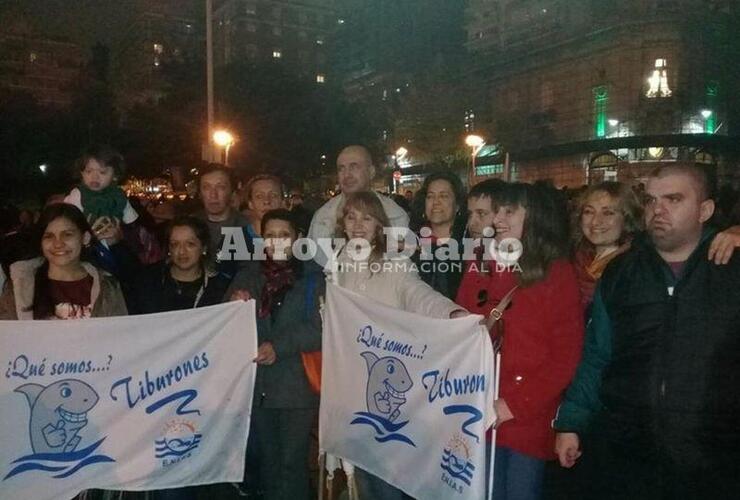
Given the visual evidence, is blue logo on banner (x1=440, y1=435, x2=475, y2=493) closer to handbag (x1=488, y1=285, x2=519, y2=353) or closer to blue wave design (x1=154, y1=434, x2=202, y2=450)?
handbag (x1=488, y1=285, x2=519, y2=353)

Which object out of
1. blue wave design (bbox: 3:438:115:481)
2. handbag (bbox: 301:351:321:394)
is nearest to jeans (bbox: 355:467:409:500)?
handbag (bbox: 301:351:321:394)

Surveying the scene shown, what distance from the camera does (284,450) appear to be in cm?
402

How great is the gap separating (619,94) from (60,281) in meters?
38.5

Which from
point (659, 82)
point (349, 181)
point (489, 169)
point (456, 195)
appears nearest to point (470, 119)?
point (489, 169)

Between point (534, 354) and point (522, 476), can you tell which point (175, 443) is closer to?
point (522, 476)

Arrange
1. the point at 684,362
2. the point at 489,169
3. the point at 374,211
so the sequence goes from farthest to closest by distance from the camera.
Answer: the point at 489,169 < the point at 374,211 < the point at 684,362

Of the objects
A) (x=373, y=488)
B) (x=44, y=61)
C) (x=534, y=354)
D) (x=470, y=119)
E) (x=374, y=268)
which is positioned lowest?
Answer: (x=373, y=488)

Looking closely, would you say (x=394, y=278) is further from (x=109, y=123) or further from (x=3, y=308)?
(x=109, y=123)

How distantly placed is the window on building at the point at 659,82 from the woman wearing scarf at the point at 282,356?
36381mm

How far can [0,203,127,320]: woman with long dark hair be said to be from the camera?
12.4 ft

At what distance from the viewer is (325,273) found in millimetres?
4184

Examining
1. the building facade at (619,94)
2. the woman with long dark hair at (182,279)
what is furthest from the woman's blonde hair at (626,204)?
the building facade at (619,94)

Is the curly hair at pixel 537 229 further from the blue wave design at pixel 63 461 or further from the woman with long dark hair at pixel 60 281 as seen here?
the blue wave design at pixel 63 461

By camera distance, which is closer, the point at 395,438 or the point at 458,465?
the point at 458,465
